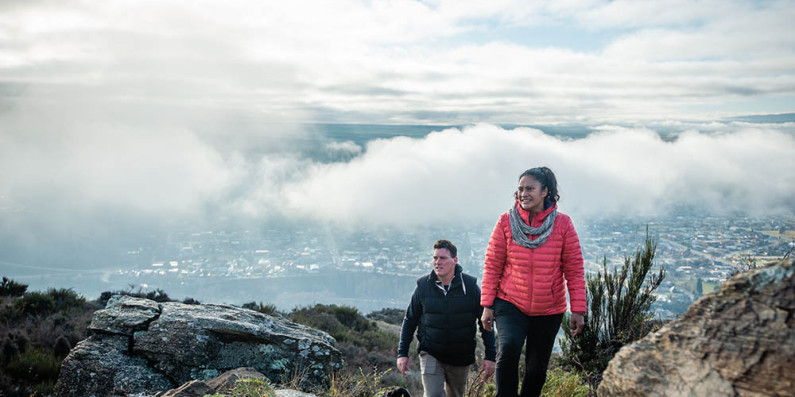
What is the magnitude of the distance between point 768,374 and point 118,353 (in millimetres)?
6055

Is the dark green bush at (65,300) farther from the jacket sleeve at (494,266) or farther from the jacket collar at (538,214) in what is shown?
the jacket collar at (538,214)

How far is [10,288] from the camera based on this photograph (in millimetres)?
11180

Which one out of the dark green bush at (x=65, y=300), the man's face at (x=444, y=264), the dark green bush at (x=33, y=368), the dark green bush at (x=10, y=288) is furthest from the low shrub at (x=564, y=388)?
the dark green bush at (x=10, y=288)

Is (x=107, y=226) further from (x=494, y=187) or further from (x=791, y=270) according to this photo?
(x=791, y=270)

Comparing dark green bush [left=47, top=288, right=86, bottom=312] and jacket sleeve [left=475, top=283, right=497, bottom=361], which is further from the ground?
jacket sleeve [left=475, top=283, right=497, bottom=361]

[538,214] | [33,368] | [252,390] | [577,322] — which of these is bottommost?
[33,368]

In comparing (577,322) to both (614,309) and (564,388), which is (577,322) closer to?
(564,388)

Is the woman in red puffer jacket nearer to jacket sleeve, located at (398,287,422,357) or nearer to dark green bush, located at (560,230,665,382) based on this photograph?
jacket sleeve, located at (398,287,422,357)

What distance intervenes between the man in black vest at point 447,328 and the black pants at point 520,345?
36cm

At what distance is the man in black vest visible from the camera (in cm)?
421

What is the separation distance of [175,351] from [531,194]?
14.8 feet

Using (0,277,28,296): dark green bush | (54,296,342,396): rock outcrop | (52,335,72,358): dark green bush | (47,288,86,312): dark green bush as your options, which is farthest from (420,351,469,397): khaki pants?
(0,277,28,296): dark green bush

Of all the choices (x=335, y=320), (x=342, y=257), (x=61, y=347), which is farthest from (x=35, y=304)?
(x=342, y=257)

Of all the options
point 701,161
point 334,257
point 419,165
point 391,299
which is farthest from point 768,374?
point 419,165
